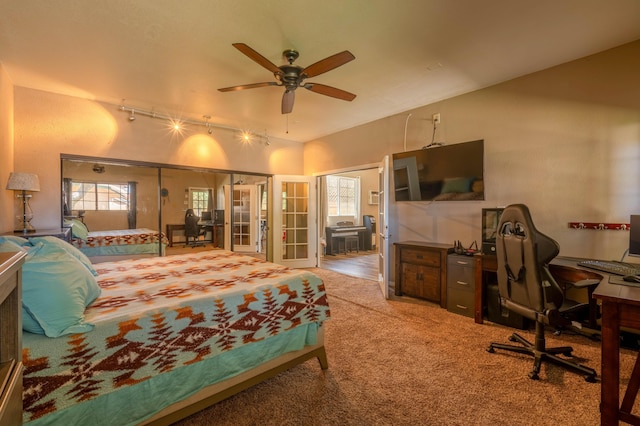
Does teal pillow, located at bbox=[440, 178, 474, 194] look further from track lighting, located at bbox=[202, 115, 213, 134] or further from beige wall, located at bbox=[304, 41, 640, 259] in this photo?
track lighting, located at bbox=[202, 115, 213, 134]

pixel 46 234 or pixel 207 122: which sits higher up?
→ pixel 207 122

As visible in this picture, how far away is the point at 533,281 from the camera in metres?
2.07

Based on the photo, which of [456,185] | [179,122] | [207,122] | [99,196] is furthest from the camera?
[207,122]

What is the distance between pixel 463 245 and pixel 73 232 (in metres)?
5.13

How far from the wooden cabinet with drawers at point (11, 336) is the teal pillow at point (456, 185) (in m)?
3.80

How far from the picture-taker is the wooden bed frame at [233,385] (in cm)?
150

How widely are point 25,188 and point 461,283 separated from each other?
4908 millimetres

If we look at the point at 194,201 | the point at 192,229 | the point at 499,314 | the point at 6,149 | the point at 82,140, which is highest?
the point at 82,140

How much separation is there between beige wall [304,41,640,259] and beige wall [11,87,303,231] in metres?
3.72

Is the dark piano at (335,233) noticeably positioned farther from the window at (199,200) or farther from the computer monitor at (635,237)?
the computer monitor at (635,237)

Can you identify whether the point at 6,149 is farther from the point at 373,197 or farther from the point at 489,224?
the point at 373,197

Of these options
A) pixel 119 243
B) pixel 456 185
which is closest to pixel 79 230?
pixel 119 243

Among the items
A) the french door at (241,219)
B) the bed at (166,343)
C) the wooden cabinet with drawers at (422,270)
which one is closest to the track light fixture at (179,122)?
the french door at (241,219)

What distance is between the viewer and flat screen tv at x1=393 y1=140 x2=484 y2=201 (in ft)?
11.2
